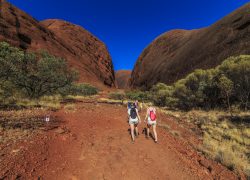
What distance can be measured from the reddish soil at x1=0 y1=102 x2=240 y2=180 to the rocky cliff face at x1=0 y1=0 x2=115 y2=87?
43.3 meters

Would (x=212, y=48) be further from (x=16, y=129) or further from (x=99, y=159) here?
(x=16, y=129)

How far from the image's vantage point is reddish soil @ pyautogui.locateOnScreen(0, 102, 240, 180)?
12.9ft

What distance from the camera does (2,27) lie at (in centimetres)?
4066

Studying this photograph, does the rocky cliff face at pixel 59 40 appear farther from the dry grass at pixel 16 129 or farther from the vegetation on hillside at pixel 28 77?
the dry grass at pixel 16 129

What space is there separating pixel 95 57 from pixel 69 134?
72.2 metres

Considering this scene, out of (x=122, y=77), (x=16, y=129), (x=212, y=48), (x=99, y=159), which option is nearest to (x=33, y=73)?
(x=16, y=129)

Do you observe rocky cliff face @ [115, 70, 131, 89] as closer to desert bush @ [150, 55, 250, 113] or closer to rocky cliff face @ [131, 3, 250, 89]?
rocky cliff face @ [131, 3, 250, 89]

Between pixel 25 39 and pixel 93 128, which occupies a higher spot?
pixel 25 39

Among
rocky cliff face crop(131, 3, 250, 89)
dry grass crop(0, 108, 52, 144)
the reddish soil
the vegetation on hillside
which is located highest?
rocky cliff face crop(131, 3, 250, 89)

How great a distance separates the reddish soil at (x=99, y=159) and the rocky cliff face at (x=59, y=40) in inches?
1704

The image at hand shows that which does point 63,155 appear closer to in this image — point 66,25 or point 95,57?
point 95,57

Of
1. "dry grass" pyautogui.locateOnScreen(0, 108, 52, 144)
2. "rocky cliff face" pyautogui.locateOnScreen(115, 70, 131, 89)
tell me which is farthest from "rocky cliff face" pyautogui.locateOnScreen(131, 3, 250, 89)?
"rocky cliff face" pyautogui.locateOnScreen(115, 70, 131, 89)

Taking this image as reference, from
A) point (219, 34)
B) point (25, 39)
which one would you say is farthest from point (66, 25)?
point (219, 34)

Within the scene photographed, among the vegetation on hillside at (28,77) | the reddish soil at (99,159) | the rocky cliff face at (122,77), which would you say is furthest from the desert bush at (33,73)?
the rocky cliff face at (122,77)
